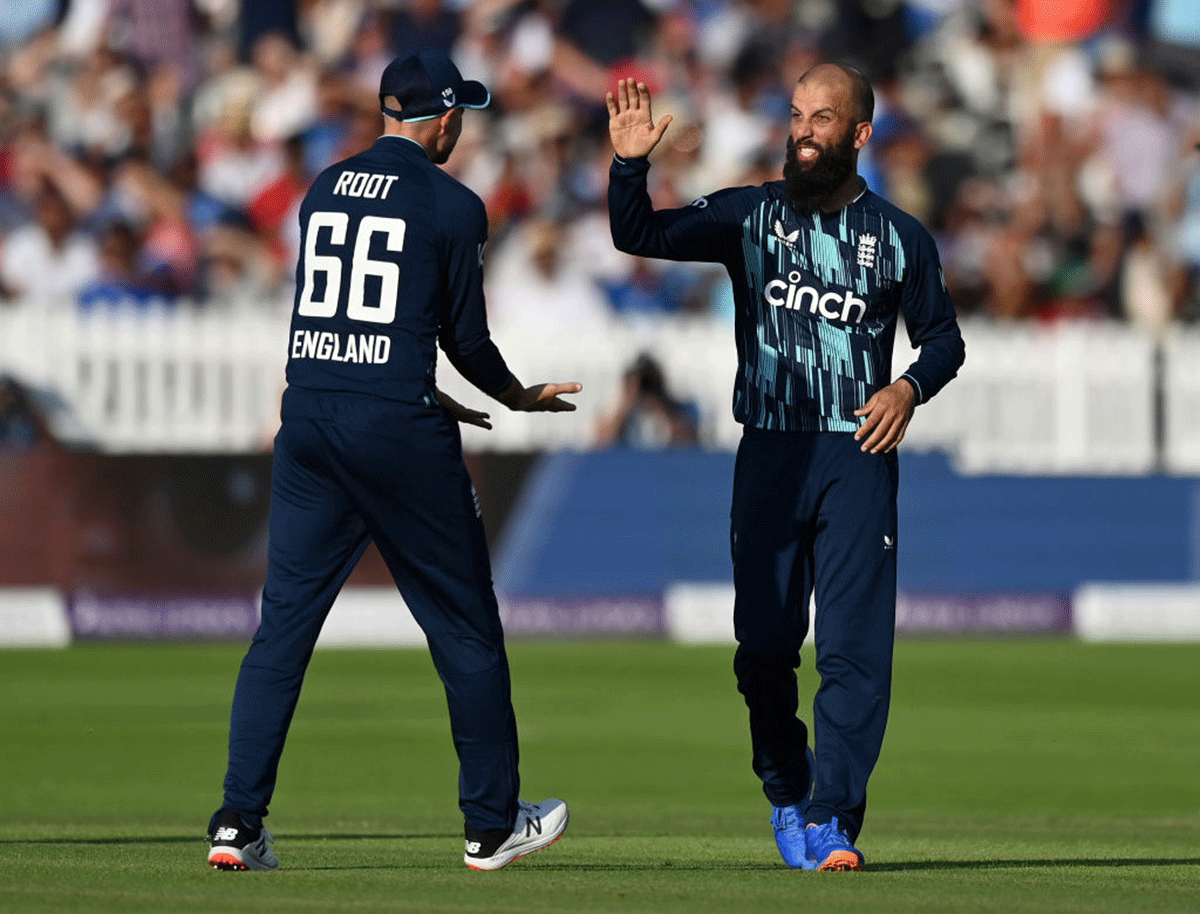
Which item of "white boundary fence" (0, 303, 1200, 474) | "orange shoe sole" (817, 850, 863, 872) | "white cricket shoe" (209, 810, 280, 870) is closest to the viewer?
"white cricket shoe" (209, 810, 280, 870)

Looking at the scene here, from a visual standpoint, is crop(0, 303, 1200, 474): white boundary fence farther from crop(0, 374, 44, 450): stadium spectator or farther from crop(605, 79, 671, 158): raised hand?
crop(605, 79, 671, 158): raised hand

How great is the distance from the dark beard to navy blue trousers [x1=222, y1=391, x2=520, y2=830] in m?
1.36

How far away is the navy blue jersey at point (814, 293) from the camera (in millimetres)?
7289

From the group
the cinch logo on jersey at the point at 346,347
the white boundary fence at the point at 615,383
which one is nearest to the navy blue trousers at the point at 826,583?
the cinch logo on jersey at the point at 346,347

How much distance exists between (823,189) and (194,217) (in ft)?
41.3

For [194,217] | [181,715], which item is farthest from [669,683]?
[194,217]

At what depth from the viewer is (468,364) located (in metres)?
6.92

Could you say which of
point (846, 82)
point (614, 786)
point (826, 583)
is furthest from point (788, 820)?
point (614, 786)

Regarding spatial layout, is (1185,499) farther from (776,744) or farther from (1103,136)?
(776,744)

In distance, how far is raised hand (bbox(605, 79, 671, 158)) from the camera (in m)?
7.10

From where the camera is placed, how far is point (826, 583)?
285 inches

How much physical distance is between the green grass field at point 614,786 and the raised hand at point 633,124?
Result: 2.11m

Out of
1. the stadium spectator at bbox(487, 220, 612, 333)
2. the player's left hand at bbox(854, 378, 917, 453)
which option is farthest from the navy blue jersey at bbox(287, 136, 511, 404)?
the stadium spectator at bbox(487, 220, 612, 333)

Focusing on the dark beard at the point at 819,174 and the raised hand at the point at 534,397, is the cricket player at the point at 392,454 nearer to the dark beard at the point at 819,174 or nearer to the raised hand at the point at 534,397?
the raised hand at the point at 534,397
